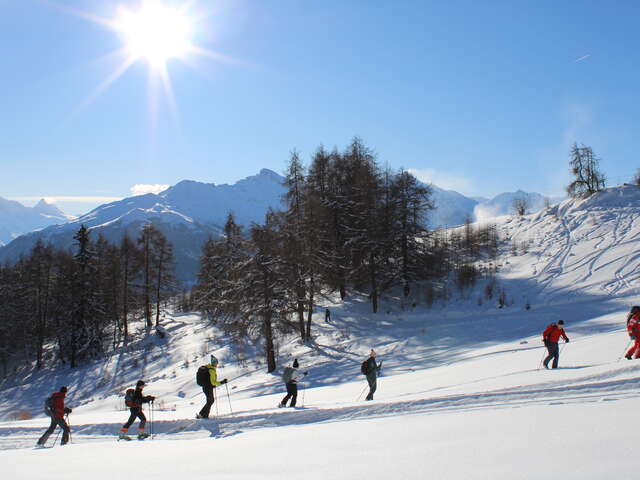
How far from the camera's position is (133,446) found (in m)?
8.25

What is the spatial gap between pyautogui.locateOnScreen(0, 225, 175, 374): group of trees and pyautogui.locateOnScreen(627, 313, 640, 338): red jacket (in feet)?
123

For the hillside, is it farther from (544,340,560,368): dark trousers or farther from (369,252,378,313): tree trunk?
(369,252,378,313): tree trunk

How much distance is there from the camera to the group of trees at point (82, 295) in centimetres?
3609

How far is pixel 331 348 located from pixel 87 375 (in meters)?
21.4

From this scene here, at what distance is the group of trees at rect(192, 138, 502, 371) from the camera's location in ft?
75.9

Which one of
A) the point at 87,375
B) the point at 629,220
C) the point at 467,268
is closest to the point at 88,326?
the point at 87,375

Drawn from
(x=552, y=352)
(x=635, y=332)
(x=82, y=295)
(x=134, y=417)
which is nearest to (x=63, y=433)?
(x=134, y=417)

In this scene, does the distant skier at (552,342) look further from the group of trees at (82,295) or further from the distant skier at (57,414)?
the group of trees at (82,295)

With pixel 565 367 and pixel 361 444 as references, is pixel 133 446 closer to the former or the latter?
pixel 361 444

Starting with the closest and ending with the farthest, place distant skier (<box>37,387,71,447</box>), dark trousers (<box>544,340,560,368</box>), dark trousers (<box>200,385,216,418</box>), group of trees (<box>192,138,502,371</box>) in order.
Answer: distant skier (<box>37,387,71,447</box>)
dark trousers (<box>200,385,216,418</box>)
dark trousers (<box>544,340,560,368</box>)
group of trees (<box>192,138,502,371</box>)

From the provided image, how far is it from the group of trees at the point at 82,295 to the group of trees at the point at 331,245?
11.9 metres

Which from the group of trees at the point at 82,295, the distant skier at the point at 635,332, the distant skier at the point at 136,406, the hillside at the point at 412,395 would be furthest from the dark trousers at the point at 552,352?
the group of trees at the point at 82,295

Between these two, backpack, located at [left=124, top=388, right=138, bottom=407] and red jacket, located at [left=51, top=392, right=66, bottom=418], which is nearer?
backpack, located at [left=124, top=388, right=138, bottom=407]

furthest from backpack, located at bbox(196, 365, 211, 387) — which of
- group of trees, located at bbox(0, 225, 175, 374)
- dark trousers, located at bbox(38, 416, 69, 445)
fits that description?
group of trees, located at bbox(0, 225, 175, 374)
